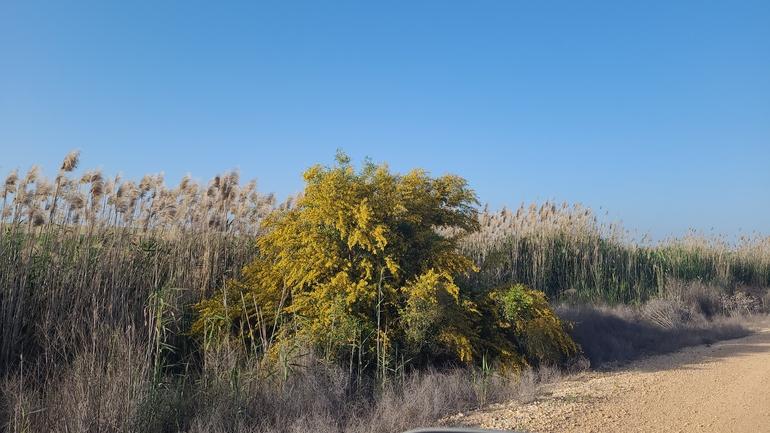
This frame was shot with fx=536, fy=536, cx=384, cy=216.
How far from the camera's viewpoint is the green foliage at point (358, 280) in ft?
23.2

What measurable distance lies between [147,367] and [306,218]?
3.17 meters

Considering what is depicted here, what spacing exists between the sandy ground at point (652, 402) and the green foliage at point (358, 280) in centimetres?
133

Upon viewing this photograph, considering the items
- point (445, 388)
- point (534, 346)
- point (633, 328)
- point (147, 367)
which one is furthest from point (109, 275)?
point (633, 328)

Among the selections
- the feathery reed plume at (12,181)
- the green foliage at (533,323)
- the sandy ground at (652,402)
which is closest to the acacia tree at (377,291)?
the green foliage at (533,323)

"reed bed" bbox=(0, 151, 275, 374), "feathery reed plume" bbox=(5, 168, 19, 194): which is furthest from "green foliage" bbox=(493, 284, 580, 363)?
"feathery reed plume" bbox=(5, 168, 19, 194)

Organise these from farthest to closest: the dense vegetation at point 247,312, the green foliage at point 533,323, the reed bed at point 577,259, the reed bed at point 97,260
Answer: the reed bed at point 577,259
the green foliage at point 533,323
the reed bed at point 97,260
the dense vegetation at point 247,312

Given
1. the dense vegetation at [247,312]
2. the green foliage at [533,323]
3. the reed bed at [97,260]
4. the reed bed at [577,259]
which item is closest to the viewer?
the dense vegetation at [247,312]

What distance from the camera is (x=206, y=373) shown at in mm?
6000

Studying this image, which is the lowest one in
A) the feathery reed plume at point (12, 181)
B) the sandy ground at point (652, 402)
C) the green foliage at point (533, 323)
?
the sandy ground at point (652, 402)

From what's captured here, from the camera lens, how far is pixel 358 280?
7.49 meters

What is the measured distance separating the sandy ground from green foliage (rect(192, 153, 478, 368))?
1.33 metres

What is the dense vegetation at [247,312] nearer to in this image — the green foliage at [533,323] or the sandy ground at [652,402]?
the green foliage at [533,323]

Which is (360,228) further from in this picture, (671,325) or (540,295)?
(671,325)

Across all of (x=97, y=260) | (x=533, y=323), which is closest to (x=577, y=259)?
(x=533, y=323)
